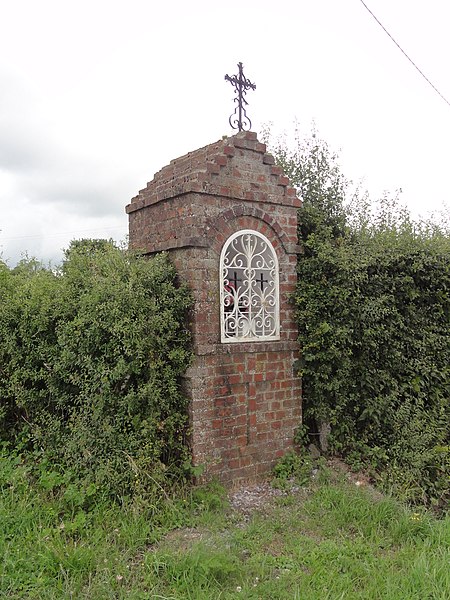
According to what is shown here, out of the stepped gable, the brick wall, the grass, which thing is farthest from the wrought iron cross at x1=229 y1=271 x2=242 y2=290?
the grass

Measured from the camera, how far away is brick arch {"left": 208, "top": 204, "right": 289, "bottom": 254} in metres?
4.23

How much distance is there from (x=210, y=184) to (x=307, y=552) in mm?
2949

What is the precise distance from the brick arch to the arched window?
2.3 inches

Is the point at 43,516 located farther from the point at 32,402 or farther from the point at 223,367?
the point at 223,367

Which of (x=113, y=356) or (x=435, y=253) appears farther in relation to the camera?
(x=435, y=253)

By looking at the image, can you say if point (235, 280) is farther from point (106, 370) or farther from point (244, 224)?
point (106, 370)

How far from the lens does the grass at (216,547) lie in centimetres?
275

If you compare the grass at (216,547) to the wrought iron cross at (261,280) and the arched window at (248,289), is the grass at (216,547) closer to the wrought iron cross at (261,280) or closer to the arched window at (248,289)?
the arched window at (248,289)

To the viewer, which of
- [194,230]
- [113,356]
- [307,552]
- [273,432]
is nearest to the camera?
[307,552]

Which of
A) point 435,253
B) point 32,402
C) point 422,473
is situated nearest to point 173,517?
point 32,402

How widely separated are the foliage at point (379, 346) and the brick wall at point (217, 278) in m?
0.26

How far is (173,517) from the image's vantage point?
347 cm

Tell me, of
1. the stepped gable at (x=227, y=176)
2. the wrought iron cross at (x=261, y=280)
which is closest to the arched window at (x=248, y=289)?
the wrought iron cross at (x=261, y=280)

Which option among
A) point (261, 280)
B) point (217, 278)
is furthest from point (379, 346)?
point (217, 278)
